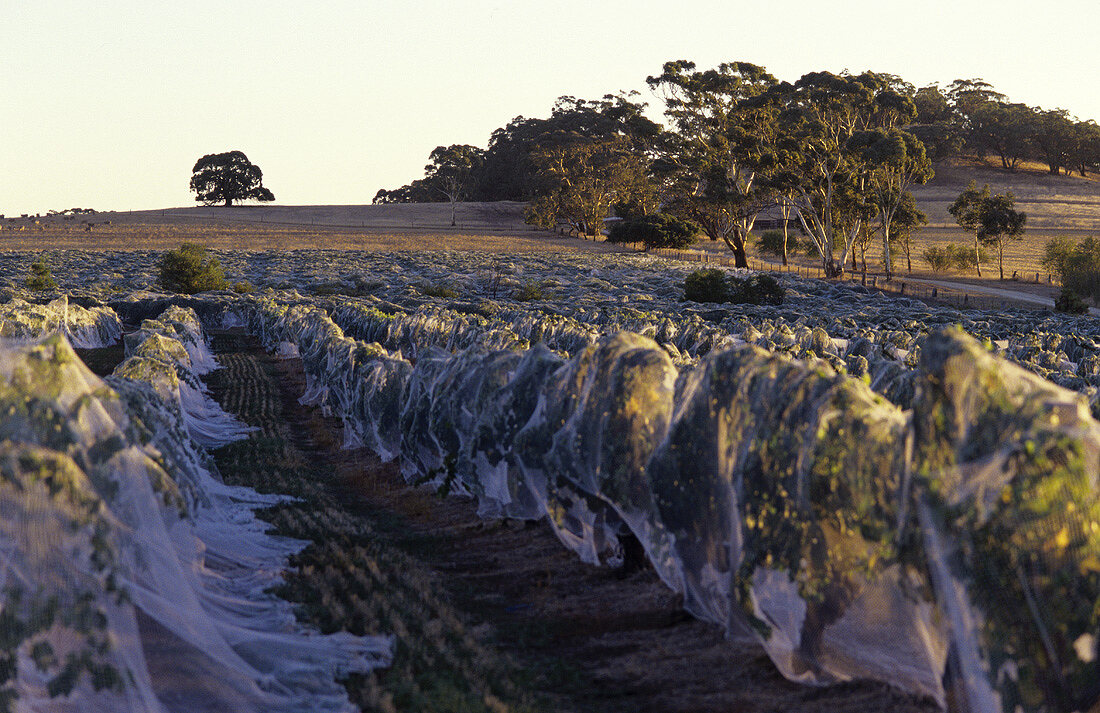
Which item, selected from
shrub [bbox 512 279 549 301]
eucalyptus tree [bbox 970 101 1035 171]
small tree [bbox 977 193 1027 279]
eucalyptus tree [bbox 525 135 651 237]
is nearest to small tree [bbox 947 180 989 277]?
small tree [bbox 977 193 1027 279]

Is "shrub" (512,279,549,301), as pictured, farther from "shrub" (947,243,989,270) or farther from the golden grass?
"shrub" (947,243,989,270)

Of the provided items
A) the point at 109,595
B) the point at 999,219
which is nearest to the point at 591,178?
the point at 999,219

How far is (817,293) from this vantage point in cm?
5228

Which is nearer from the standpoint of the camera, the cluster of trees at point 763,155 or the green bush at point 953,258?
the cluster of trees at point 763,155

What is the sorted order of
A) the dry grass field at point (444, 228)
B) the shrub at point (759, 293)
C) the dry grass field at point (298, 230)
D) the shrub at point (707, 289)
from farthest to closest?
the dry grass field at point (298, 230) < the dry grass field at point (444, 228) < the shrub at point (707, 289) < the shrub at point (759, 293)

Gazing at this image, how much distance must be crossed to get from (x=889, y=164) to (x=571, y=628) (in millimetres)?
56593

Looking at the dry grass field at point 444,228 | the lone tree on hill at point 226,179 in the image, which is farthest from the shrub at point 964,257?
the lone tree on hill at point 226,179

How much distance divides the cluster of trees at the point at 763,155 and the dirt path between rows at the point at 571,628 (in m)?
49.1

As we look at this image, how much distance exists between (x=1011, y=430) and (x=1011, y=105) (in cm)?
14071

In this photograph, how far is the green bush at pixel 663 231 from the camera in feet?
269

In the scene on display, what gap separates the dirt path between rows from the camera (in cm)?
736

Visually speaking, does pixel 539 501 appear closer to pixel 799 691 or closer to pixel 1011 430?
pixel 799 691

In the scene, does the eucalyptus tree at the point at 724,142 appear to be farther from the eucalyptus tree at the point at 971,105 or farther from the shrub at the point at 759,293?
the eucalyptus tree at the point at 971,105

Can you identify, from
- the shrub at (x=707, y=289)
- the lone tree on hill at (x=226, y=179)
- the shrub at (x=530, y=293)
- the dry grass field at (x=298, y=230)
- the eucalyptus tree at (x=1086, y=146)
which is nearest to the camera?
the shrub at (x=707, y=289)
